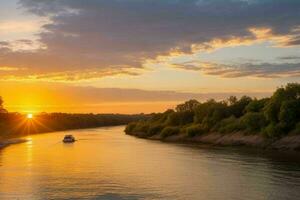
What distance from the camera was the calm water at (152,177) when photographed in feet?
Answer: 181

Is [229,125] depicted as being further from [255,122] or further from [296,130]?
[296,130]

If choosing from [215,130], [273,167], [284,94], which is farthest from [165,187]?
[215,130]

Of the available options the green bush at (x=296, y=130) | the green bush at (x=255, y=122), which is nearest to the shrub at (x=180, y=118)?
the green bush at (x=255, y=122)

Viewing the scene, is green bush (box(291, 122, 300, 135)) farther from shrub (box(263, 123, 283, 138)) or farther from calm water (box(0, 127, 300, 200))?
calm water (box(0, 127, 300, 200))

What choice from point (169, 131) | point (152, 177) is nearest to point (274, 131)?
point (169, 131)

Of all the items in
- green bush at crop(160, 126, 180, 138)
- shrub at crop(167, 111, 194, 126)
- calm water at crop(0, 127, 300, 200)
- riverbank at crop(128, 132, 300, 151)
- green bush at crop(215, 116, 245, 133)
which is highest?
shrub at crop(167, 111, 194, 126)

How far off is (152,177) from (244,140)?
6671 cm

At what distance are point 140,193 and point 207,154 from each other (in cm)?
4886

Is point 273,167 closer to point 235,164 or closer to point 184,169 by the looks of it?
point 235,164

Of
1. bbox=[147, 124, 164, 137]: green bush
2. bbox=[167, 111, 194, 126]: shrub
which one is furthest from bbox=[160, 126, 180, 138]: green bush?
bbox=[167, 111, 194, 126]: shrub

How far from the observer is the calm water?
55.3 meters

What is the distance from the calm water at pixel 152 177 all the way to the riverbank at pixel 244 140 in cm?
1618

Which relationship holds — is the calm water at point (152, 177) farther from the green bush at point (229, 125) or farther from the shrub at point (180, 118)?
the shrub at point (180, 118)

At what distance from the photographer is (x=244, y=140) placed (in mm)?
130875
